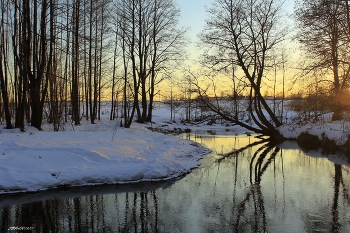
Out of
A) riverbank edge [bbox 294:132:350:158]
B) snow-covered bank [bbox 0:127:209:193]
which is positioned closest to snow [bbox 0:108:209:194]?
snow-covered bank [bbox 0:127:209:193]

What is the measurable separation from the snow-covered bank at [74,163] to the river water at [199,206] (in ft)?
1.70

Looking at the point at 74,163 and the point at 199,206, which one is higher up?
the point at 74,163

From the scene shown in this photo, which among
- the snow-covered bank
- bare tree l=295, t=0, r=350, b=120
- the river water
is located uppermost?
bare tree l=295, t=0, r=350, b=120

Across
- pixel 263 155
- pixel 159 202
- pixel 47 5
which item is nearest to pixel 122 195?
pixel 159 202

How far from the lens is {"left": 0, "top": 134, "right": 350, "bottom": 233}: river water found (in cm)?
586

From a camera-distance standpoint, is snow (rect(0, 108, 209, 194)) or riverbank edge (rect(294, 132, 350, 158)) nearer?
snow (rect(0, 108, 209, 194))

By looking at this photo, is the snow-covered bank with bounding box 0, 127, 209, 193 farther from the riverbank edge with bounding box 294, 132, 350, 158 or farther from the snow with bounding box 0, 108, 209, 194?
the riverbank edge with bounding box 294, 132, 350, 158

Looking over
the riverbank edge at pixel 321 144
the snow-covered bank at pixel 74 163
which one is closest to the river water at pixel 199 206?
the snow-covered bank at pixel 74 163

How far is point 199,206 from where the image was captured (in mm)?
7121

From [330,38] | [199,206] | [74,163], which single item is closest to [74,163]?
[74,163]

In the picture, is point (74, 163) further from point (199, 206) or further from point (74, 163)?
point (199, 206)

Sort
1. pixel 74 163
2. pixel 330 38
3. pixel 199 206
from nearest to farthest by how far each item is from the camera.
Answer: pixel 199 206, pixel 74 163, pixel 330 38

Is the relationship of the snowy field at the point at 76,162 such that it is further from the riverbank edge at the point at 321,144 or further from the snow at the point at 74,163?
the riverbank edge at the point at 321,144

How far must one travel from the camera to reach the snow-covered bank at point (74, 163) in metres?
8.73
